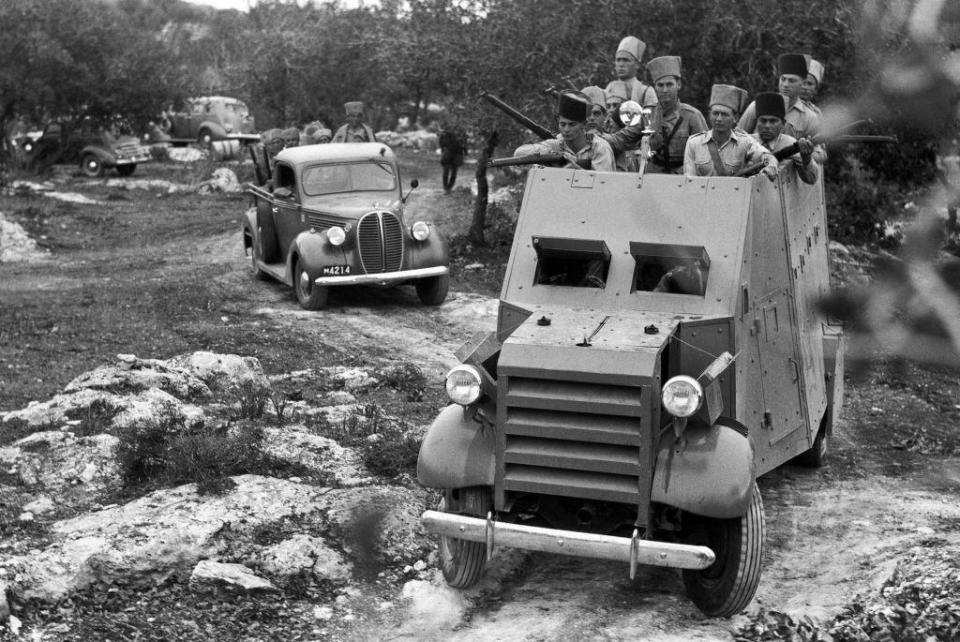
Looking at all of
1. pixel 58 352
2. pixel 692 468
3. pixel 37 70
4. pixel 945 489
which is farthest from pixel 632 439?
pixel 37 70

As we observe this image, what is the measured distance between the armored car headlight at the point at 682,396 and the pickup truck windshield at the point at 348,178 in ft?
33.4

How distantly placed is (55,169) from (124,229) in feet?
37.5

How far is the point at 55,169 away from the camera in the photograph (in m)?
32.8

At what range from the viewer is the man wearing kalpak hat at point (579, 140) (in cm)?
788

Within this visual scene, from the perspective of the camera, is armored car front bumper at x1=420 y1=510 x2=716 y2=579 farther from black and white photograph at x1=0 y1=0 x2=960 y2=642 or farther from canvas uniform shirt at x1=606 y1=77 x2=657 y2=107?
canvas uniform shirt at x1=606 y1=77 x2=657 y2=107

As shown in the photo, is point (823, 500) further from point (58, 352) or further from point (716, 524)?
point (58, 352)

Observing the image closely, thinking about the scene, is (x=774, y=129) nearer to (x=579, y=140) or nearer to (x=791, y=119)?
Answer: (x=791, y=119)

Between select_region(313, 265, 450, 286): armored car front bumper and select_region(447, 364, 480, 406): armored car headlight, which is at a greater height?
select_region(447, 364, 480, 406): armored car headlight

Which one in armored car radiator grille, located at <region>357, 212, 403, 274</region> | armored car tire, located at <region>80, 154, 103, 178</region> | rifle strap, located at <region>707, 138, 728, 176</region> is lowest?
armored car tire, located at <region>80, 154, 103, 178</region>

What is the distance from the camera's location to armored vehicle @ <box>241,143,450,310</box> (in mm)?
14320

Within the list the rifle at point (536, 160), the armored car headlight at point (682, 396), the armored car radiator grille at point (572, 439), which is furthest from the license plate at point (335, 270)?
the armored car headlight at point (682, 396)

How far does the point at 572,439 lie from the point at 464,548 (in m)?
0.94

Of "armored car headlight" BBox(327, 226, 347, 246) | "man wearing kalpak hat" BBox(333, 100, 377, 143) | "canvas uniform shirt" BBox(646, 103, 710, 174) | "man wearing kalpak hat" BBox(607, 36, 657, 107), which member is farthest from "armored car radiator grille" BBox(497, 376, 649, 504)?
"man wearing kalpak hat" BBox(333, 100, 377, 143)

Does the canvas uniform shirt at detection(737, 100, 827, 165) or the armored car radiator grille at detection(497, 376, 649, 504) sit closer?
the armored car radiator grille at detection(497, 376, 649, 504)
